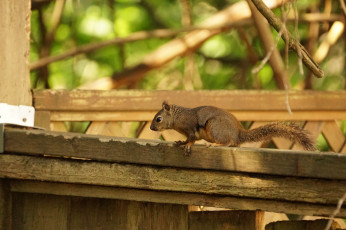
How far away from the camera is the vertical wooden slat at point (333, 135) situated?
3656 millimetres

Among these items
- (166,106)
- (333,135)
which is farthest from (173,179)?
(333,135)

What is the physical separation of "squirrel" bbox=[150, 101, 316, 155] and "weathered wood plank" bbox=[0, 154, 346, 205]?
1.13 ft

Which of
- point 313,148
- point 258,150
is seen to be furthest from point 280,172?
point 313,148

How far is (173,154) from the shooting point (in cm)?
221

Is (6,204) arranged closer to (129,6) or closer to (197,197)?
(197,197)

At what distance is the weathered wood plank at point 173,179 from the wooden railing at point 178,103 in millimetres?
843

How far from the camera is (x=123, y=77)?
5137 mm

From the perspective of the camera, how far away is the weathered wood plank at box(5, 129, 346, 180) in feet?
6.44

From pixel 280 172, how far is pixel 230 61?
3735 millimetres

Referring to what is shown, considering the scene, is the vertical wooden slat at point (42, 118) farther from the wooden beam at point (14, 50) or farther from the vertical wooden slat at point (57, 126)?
the wooden beam at point (14, 50)

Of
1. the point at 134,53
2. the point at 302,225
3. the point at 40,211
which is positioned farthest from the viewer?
the point at 134,53

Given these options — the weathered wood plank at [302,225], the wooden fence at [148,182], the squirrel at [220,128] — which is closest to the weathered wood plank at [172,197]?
the wooden fence at [148,182]

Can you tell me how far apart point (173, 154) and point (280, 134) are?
2.30ft

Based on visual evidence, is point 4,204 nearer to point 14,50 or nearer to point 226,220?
point 14,50
